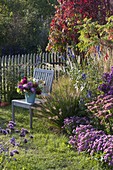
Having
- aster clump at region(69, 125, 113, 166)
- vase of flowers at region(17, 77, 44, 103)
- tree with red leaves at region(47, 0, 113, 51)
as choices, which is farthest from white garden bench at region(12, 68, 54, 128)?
tree with red leaves at region(47, 0, 113, 51)

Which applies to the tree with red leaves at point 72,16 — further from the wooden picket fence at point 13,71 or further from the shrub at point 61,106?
the shrub at point 61,106

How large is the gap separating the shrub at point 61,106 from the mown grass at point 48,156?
0.31m

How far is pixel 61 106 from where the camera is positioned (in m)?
7.12

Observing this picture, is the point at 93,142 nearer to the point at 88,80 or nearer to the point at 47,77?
the point at 88,80

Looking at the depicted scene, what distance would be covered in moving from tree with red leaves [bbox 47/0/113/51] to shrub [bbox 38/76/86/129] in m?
3.83

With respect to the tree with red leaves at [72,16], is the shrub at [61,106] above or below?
below

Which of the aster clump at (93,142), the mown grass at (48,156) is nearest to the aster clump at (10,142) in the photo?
the mown grass at (48,156)

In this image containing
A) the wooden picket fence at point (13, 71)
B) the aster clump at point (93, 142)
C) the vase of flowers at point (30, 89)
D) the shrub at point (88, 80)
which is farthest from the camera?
the wooden picket fence at point (13, 71)

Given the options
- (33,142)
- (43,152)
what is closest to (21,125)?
(33,142)

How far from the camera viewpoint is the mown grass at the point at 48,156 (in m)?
5.34

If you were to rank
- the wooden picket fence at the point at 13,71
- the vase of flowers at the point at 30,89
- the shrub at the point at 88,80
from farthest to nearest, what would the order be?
1. the wooden picket fence at the point at 13,71
2. the vase of flowers at the point at 30,89
3. the shrub at the point at 88,80

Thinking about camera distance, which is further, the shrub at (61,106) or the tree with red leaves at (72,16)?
the tree with red leaves at (72,16)

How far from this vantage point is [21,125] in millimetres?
7773

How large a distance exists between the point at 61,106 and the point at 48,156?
4.91ft
